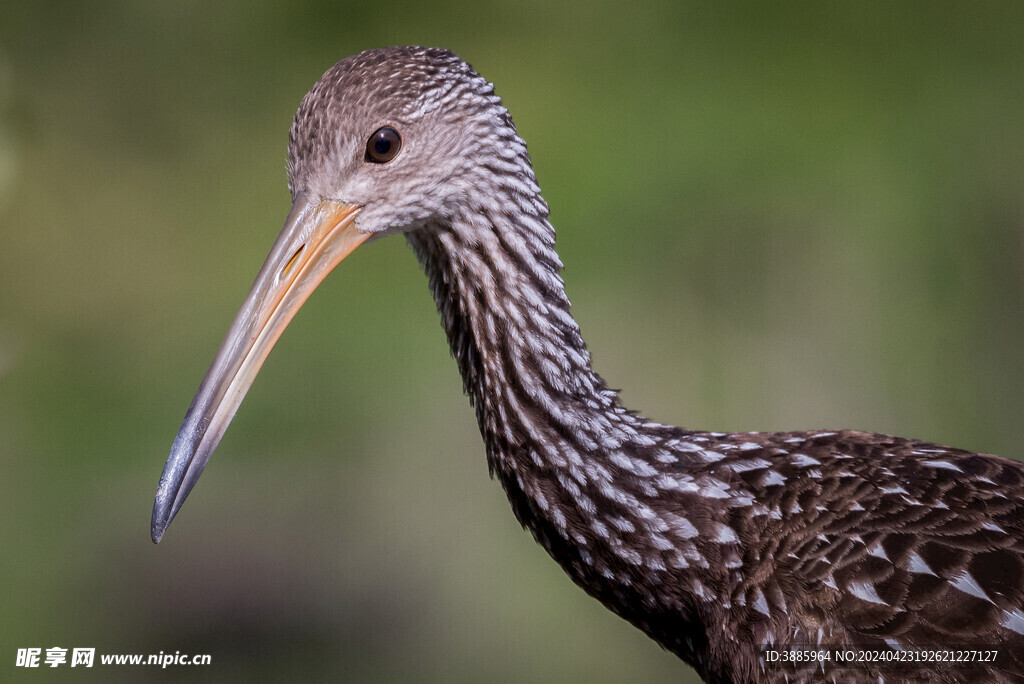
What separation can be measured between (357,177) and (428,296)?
4.16 metres

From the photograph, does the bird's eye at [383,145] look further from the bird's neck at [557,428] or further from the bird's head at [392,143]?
the bird's neck at [557,428]

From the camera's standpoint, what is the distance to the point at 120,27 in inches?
320

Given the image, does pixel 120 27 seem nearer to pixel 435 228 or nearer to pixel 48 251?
pixel 48 251

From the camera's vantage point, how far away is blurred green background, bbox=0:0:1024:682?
18.7ft

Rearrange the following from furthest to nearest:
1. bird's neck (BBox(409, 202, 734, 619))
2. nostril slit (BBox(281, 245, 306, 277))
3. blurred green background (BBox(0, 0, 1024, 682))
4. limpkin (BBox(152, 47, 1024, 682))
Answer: blurred green background (BBox(0, 0, 1024, 682)), bird's neck (BBox(409, 202, 734, 619)), nostril slit (BBox(281, 245, 306, 277)), limpkin (BBox(152, 47, 1024, 682))

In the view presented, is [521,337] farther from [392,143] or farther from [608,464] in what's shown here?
[392,143]

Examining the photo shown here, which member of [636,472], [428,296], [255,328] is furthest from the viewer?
[428,296]

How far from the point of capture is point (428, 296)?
23.1ft

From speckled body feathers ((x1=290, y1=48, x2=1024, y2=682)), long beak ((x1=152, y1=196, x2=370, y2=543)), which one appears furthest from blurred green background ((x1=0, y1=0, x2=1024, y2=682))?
long beak ((x1=152, y1=196, x2=370, y2=543))

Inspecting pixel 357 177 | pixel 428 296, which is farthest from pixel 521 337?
pixel 428 296

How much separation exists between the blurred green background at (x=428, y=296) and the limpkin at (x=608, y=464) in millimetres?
2607

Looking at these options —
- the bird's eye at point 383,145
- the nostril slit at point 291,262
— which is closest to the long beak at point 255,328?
the nostril slit at point 291,262

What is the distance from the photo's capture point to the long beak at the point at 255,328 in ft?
9.11

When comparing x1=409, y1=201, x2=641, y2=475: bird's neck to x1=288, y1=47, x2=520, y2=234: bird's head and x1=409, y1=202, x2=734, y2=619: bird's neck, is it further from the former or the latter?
x1=288, y1=47, x2=520, y2=234: bird's head
